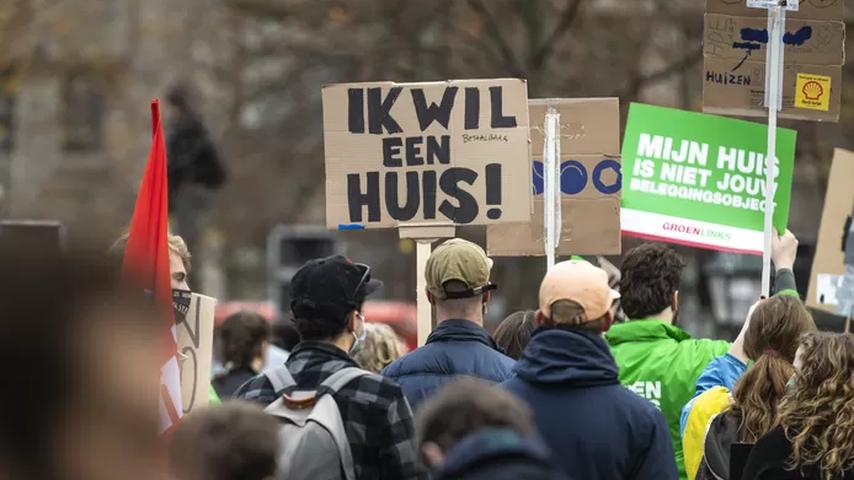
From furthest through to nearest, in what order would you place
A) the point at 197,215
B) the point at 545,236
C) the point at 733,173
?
the point at 197,215 < the point at 733,173 < the point at 545,236

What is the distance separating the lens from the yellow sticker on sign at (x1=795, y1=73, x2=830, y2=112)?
8086mm

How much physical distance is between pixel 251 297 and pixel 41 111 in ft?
23.0

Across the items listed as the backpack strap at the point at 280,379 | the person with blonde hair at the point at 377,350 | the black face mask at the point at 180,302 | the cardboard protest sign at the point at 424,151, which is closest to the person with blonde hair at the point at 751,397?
the backpack strap at the point at 280,379

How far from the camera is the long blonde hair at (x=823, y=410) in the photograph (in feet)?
16.9

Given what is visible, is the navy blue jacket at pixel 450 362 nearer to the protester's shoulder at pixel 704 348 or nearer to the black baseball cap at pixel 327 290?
the black baseball cap at pixel 327 290

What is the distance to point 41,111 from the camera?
1738 inches

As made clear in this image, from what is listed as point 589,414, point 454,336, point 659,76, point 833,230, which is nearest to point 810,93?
point 833,230

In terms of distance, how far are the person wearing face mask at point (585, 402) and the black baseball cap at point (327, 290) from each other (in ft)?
1.76

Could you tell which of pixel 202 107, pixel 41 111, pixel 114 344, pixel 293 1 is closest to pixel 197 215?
pixel 293 1

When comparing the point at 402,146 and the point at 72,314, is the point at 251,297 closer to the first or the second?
the point at 402,146

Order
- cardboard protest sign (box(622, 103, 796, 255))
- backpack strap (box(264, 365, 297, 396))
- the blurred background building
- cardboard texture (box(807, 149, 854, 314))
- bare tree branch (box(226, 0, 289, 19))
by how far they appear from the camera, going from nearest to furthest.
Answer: backpack strap (box(264, 365, 297, 396)), cardboard protest sign (box(622, 103, 796, 255)), cardboard texture (box(807, 149, 854, 314)), the blurred background building, bare tree branch (box(226, 0, 289, 19))

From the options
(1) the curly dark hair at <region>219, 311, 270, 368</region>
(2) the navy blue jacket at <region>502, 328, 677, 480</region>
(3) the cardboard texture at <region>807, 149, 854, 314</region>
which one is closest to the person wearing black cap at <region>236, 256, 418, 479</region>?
(2) the navy blue jacket at <region>502, 328, 677, 480</region>

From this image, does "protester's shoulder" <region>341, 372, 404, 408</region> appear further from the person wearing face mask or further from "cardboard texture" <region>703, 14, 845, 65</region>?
"cardboard texture" <region>703, 14, 845, 65</region>

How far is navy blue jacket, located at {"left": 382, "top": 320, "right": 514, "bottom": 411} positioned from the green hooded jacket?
2.78 ft
